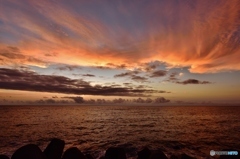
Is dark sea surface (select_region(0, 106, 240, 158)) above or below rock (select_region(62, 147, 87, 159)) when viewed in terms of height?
below

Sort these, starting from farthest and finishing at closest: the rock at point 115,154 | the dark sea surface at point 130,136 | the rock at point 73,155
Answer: the dark sea surface at point 130,136 < the rock at point 115,154 < the rock at point 73,155

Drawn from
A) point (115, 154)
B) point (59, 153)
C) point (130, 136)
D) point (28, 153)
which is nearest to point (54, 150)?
point (59, 153)

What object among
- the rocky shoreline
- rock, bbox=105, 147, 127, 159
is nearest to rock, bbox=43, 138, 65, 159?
the rocky shoreline

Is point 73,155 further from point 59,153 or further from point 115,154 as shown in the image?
point 115,154

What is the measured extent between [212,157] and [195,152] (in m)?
4.27

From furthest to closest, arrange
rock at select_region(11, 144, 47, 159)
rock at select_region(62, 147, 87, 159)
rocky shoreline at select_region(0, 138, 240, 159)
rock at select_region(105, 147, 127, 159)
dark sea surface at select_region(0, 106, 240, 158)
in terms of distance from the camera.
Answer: dark sea surface at select_region(0, 106, 240, 158), rock at select_region(105, 147, 127, 159), rock at select_region(62, 147, 87, 159), rocky shoreline at select_region(0, 138, 240, 159), rock at select_region(11, 144, 47, 159)

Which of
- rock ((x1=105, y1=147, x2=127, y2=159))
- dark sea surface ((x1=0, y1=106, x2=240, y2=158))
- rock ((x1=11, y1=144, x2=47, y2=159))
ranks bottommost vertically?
dark sea surface ((x1=0, y1=106, x2=240, y2=158))

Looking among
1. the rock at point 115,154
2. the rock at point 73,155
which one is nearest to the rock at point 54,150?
the rock at point 73,155

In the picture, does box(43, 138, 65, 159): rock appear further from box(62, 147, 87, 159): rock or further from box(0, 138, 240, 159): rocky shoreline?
box(62, 147, 87, 159): rock

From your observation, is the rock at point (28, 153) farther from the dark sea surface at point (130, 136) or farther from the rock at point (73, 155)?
the dark sea surface at point (130, 136)

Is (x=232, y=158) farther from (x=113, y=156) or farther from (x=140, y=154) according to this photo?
(x=113, y=156)

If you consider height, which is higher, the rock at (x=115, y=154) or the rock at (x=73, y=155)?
the rock at (x=73, y=155)

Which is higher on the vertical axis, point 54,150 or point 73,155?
point 73,155

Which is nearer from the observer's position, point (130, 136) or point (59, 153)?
point (59, 153)
